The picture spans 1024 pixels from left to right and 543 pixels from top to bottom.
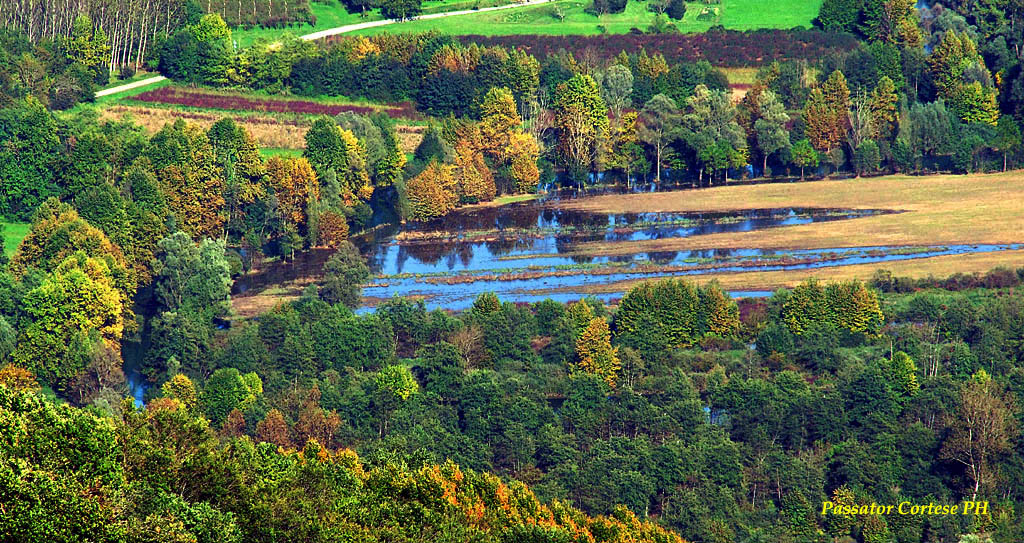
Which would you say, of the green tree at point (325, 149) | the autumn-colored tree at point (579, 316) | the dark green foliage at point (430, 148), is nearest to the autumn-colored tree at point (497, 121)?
the dark green foliage at point (430, 148)

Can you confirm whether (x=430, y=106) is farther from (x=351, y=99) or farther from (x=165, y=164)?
(x=165, y=164)

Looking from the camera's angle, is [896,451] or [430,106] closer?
[896,451]

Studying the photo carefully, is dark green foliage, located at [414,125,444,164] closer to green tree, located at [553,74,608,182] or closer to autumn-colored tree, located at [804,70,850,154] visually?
green tree, located at [553,74,608,182]

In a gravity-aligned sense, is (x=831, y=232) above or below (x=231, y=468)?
below

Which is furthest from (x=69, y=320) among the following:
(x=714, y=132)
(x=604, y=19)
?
(x=604, y=19)

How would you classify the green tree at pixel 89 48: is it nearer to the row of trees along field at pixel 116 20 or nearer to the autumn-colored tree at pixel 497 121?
the row of trees along field at pixel 116 20

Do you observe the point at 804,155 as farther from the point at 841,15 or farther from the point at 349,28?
the point at 349,28

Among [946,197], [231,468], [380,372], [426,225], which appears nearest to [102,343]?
[380,372]
